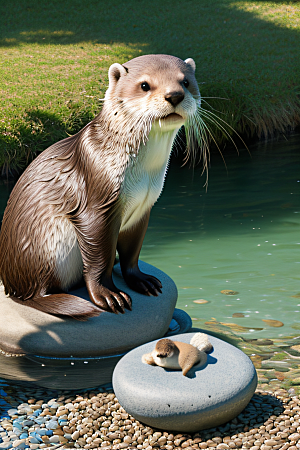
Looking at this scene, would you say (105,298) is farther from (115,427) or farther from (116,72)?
(116,72)

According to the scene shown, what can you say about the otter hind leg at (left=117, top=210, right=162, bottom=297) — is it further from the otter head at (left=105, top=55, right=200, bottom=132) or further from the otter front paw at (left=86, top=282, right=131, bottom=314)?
the otter head at (left=105, top=55, right=200, bottom=132)

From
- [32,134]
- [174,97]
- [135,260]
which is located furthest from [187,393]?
[32,134]

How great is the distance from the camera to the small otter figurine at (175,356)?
2.79 metres

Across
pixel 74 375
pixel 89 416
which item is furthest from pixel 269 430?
pixel 74 375

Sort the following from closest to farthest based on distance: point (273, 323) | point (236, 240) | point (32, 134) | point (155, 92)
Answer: point (155, 92)
point (273, 323)
point (236, 240)
point (32, 134)

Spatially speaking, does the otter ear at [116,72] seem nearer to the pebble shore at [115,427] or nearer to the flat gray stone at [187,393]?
the flat gray stone at [187,393]

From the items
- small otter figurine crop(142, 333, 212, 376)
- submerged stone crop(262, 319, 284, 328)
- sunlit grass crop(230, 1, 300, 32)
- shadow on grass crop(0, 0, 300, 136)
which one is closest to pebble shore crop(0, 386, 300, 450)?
small otter figurine crop(142, 333, 212, 376)

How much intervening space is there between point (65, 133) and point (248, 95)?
3411 millimetres

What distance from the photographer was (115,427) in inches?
112

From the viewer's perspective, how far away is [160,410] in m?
2.66

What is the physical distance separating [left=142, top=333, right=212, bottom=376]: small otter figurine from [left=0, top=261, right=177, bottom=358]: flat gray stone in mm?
637

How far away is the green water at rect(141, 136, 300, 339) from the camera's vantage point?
4324mm

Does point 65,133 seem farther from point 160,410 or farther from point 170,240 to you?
point 160,410

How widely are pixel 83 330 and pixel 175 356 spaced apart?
850 millimetres
